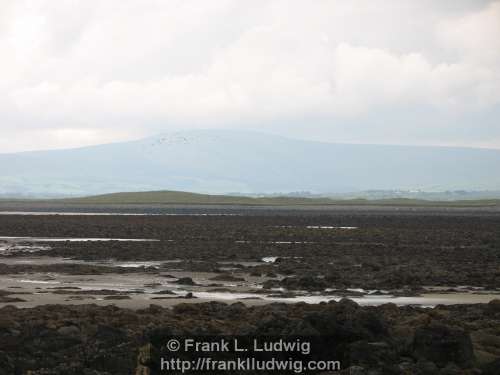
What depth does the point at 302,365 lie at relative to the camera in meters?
13.8

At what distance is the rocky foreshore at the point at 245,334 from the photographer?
1380cm

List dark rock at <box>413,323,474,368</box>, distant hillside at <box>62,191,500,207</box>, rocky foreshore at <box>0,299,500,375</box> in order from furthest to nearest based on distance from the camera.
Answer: distant hillside at <box>62,191,500,207</box>, dark rock at <box>413,323,474,368</box>, rocky foreshore at <box>0,299,500,375</box>

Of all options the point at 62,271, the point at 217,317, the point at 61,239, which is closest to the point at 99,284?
the point at 62,271

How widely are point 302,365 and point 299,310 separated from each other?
4.70 metres

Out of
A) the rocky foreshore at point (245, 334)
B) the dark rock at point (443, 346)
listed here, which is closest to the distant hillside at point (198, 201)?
the rocky foreshore at point (245, 334)

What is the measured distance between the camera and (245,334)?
1504cm

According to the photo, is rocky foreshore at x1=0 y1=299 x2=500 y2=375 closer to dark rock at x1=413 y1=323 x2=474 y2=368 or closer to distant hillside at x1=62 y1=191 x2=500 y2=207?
dark rock at x1=413 y1=323 x2=474 y2=368

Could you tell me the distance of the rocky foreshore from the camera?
13.8 m

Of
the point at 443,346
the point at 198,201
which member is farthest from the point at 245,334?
the point at 198,201

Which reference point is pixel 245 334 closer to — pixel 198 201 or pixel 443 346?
pixel 443 346

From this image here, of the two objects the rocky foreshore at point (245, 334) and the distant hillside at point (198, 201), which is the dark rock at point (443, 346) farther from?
the distant hillside at point (198, 201)

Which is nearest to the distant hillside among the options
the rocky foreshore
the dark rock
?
the rocky foreshore

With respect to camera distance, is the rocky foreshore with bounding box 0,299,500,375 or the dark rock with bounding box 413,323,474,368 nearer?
the rocky foreshore with bounding box 0,299,500,375

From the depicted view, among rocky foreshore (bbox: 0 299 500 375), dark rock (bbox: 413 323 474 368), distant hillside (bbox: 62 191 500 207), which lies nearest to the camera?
rocky foreshore (bbox: 0 299 500 375)
